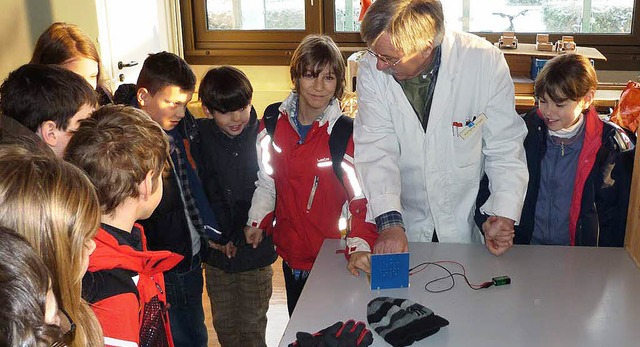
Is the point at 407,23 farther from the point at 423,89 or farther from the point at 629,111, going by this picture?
the point at 629,111

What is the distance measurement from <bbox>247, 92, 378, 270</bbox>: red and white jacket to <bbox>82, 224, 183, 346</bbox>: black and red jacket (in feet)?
2.18

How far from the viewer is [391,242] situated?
6.11ft

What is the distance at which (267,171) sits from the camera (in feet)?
7.55

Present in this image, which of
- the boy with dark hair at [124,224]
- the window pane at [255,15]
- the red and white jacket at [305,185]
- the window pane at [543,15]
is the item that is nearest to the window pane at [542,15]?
the window pane at [543,15]

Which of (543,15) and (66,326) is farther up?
(543,15)

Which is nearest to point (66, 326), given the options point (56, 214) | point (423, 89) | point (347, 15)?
point (56, 214)

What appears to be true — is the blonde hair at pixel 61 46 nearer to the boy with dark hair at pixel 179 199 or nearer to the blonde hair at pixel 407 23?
the boy with dark hair at pixel 179 199

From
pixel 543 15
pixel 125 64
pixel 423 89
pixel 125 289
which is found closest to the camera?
pixel 125 289

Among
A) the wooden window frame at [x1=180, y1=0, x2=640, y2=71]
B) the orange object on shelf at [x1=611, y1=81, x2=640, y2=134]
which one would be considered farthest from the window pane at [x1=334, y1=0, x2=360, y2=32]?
the orange object on shelf at [x1=611, y1=81, x2=640, y2=134]

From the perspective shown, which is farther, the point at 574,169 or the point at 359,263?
the point at 574,169

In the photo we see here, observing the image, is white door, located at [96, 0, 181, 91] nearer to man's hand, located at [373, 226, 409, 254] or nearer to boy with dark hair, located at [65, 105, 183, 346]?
boy with dark hair, located at [65, 105, 183, 346]

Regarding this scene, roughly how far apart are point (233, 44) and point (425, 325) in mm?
4255

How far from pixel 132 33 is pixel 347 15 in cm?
168

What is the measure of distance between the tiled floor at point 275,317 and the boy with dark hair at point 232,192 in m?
0.46
